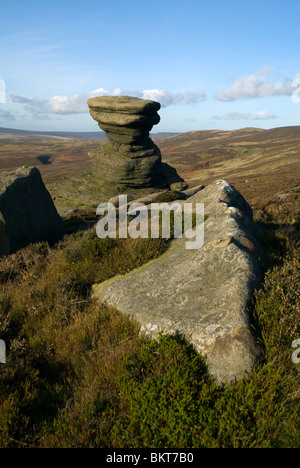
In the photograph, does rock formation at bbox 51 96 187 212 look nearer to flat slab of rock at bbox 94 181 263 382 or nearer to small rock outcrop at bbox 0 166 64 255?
small rock outcrop at bbox 0 166 64 255

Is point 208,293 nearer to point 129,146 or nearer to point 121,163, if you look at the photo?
point 121,163

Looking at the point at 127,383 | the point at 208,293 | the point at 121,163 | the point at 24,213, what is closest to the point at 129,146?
→ the point at 121,163

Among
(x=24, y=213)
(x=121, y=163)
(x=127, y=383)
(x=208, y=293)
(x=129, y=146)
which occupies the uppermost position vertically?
(x=129, y=146)

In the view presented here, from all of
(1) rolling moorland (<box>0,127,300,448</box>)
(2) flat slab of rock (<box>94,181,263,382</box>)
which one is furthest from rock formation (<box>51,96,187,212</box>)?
(1) rolling moorland (<box>0,127,300,448</box>)

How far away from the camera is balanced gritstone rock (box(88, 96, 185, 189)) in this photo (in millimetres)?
26797

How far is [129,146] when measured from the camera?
27875 millimetres

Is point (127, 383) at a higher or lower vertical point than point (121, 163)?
lower

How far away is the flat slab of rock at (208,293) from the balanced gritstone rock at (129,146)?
66.8 ft

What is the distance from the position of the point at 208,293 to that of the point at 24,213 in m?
8.51

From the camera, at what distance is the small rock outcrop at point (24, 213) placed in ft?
33.5

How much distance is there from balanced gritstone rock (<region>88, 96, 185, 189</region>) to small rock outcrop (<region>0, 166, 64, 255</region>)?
587 inches

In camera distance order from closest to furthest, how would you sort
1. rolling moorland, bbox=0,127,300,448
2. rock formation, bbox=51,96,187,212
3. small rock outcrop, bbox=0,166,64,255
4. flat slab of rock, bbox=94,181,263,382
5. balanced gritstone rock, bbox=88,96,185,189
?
rolling moorland, bbox=0,127,300,448
flat slab of rock, bbox=94,181,263,382
small rock outcrop, bbox=0,166,64,255
rock formation, bbox=51,96,187,212
balanced gritstone rock, bbox=88,96,185,189
